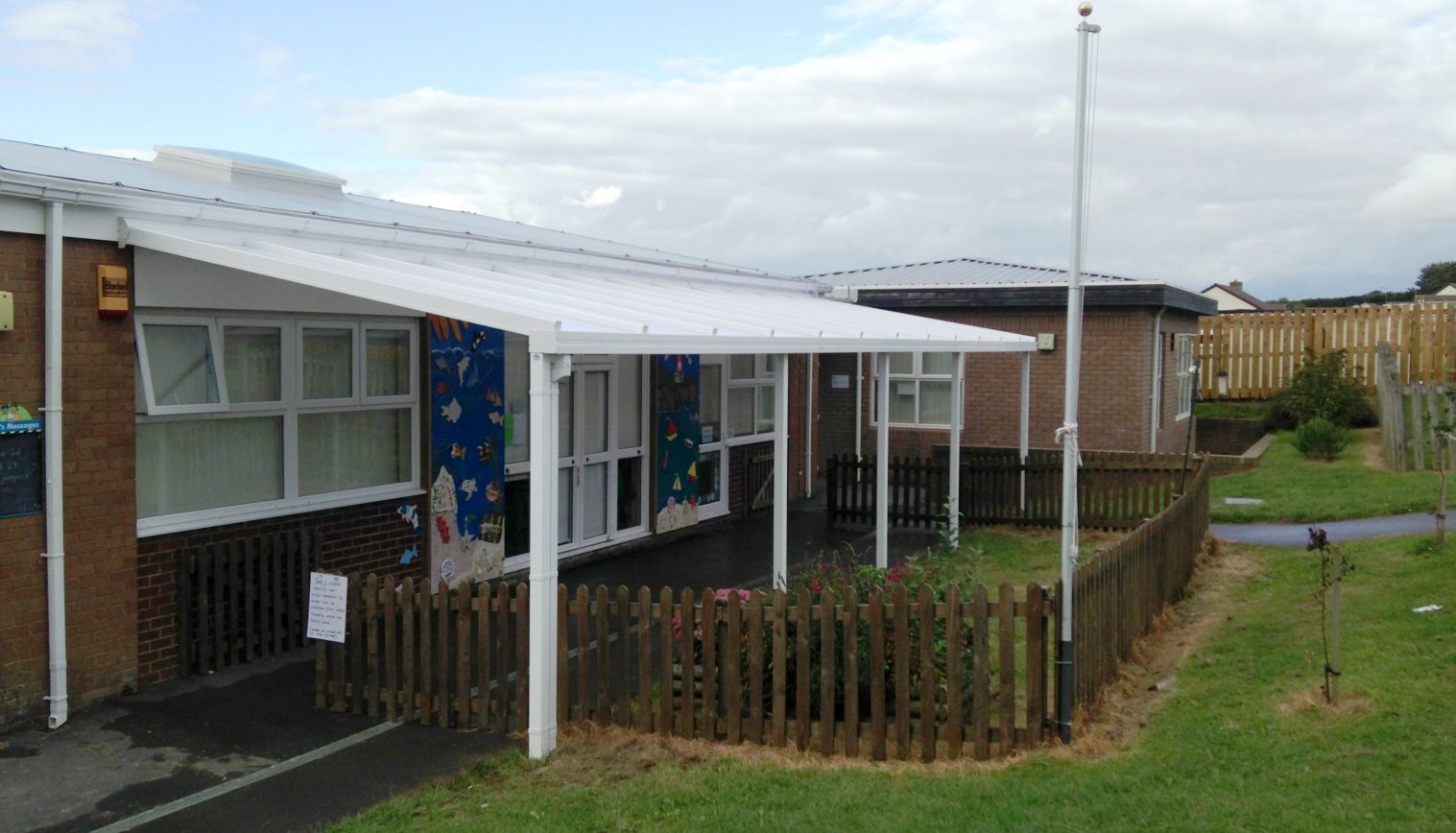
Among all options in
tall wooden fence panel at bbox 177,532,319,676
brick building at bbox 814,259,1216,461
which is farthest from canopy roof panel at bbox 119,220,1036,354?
brick building at bbox 814,259,1216,461

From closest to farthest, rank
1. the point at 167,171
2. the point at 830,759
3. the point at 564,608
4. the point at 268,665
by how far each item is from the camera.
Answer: the point at 830,759, the point at 564,608, the point at 268,665, the point at 167,171

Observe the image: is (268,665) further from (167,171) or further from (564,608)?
(167,171)

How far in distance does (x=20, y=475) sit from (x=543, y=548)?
3.14 m

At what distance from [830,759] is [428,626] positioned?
2.53 meters

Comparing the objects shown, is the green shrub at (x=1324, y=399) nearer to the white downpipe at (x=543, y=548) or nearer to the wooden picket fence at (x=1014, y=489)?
the wooden picket fence at (x=1014, y=489)

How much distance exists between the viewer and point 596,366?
1277cm

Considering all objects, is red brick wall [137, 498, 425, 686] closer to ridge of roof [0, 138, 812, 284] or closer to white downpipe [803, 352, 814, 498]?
ridge of roof [0, 138, 812, 284]

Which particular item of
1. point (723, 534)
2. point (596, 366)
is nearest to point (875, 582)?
point (596, 366)

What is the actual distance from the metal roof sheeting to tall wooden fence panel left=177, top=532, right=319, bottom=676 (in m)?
11.2

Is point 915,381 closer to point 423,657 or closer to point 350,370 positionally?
point 350,370

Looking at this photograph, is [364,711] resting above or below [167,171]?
below

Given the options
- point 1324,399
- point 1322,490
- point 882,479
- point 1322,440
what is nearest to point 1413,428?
point 1322,440

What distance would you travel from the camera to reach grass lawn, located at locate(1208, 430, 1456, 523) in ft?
48.3

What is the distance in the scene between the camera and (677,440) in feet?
46.7
